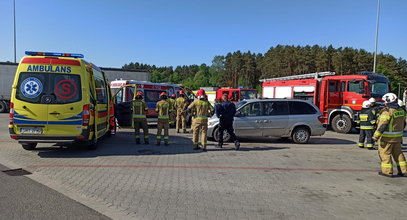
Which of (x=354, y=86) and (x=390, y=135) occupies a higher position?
(x=354, y=86)

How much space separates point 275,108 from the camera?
415 inches

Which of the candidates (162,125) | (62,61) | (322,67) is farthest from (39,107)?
(322,67)

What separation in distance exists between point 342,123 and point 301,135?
4.67 metres

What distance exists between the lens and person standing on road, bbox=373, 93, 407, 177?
628cm

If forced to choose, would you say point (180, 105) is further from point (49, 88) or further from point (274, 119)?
point (49, 88)

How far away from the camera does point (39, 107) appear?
741cm

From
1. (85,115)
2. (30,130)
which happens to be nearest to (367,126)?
(85,115)

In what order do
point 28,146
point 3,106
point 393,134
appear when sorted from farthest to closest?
point 3,106
point 28,146
point 393,134

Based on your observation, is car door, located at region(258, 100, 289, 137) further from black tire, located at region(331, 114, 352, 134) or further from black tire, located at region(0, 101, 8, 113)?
black tire, located at region(0, 101, 8, 113)

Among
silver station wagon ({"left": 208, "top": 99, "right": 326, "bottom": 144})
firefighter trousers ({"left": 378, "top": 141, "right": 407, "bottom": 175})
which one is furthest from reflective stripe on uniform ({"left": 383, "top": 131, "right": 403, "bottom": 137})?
silver station wagon ({"left": 208, "top": 99, "right": 326, "bottom": 144})

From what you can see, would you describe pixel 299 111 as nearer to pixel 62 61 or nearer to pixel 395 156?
pixel 395 156

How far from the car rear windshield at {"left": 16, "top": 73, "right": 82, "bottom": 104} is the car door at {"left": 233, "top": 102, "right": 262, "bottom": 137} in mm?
5233

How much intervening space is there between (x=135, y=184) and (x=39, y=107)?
12.5ft

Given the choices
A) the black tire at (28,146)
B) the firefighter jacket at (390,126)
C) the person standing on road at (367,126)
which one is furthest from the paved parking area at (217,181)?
the firefighter jacket at (390,126)
